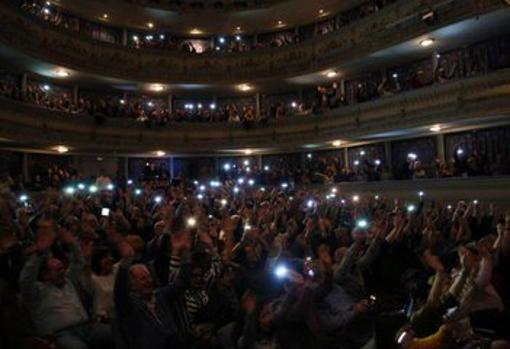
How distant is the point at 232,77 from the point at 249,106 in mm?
2984

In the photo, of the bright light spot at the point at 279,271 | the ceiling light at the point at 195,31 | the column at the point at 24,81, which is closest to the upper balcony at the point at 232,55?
the column at the point at 24,81

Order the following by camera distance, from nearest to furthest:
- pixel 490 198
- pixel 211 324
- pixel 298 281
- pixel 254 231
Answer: pixel 298 281, pixel 211 324, pixel 254 231, pixel 490 198

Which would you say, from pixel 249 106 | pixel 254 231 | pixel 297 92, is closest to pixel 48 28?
pixel 249 106

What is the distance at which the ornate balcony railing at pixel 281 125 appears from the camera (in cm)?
1606

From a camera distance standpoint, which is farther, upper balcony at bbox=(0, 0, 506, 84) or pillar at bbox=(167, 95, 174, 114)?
pillar at bbox=(167, 95, 174, 114)

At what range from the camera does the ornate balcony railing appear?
52.7 ft

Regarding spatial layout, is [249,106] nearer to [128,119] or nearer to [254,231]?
[128,119]

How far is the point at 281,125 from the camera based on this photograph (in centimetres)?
2452

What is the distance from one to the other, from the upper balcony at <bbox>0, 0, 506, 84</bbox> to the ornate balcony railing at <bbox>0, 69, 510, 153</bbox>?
2436mm

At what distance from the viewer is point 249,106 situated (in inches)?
1103

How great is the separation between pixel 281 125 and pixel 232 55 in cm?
510

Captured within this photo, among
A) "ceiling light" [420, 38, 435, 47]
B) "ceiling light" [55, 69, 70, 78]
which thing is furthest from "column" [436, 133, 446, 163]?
"ceiling light" [55, 69, 70, 78]

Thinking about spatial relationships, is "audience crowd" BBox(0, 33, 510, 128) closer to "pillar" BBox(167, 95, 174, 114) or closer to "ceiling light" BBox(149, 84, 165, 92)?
"pillar" BBox(167, 95, 174, 114)

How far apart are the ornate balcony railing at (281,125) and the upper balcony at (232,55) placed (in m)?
2.44
